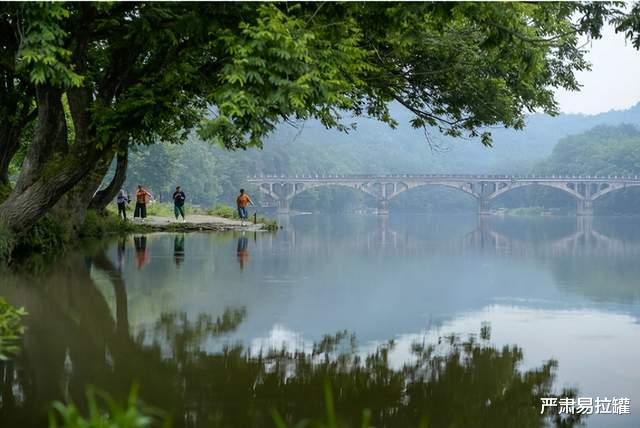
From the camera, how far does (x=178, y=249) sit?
65.9ft

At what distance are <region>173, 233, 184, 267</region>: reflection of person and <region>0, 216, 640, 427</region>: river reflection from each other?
783mm

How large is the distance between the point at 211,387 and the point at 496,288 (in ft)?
26.4

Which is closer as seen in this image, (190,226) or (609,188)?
(190,226)

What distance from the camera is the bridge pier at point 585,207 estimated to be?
325 ft

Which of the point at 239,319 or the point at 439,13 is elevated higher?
the point at 439,13

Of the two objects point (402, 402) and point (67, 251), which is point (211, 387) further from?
point (67, 251)

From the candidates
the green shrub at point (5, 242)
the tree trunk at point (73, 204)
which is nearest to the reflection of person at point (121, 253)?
the tree trunk at point (73, 204)

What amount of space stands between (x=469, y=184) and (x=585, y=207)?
43.5 feet

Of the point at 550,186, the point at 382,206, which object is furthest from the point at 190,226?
the point at 550,186

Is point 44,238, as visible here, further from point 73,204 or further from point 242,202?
point 242,202

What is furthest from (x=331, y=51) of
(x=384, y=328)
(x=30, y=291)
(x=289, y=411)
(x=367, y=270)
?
(x=367, y=270)

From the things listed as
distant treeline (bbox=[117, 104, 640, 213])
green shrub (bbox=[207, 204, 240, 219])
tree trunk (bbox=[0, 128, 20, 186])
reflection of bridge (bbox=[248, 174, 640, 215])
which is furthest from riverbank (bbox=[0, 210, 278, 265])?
reflection of bridge (bbox=[248, 174, 640, 215])

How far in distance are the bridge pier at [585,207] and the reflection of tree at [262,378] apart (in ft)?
309

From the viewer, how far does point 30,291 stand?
1154cm
